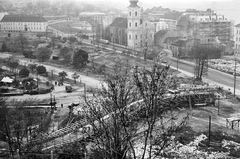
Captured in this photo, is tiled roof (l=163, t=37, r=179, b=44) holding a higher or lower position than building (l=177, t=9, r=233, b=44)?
lower

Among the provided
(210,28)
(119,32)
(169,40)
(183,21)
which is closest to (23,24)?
(119,32)

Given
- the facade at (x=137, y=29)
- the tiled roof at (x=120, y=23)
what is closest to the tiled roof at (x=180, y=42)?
the facade at (x=137, y=29)

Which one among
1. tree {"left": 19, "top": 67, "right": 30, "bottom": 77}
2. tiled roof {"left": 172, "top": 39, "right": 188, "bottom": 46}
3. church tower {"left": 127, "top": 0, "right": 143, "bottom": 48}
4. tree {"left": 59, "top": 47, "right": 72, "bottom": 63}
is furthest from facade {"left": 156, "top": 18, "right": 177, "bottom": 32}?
tree {"left": 19, "top": 67, "right": 30, "bottom": 77}

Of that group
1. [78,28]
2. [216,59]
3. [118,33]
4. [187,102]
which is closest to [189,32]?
[118,33]

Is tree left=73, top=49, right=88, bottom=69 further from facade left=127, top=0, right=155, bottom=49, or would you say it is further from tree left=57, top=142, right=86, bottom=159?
tree left=57, top=142, right=86, bottom=159

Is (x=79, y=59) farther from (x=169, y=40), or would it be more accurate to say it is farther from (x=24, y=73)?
(x=169, y=40)

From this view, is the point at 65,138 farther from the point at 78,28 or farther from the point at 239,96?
the point at 78,28

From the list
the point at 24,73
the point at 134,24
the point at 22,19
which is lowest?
the point at 24,73
